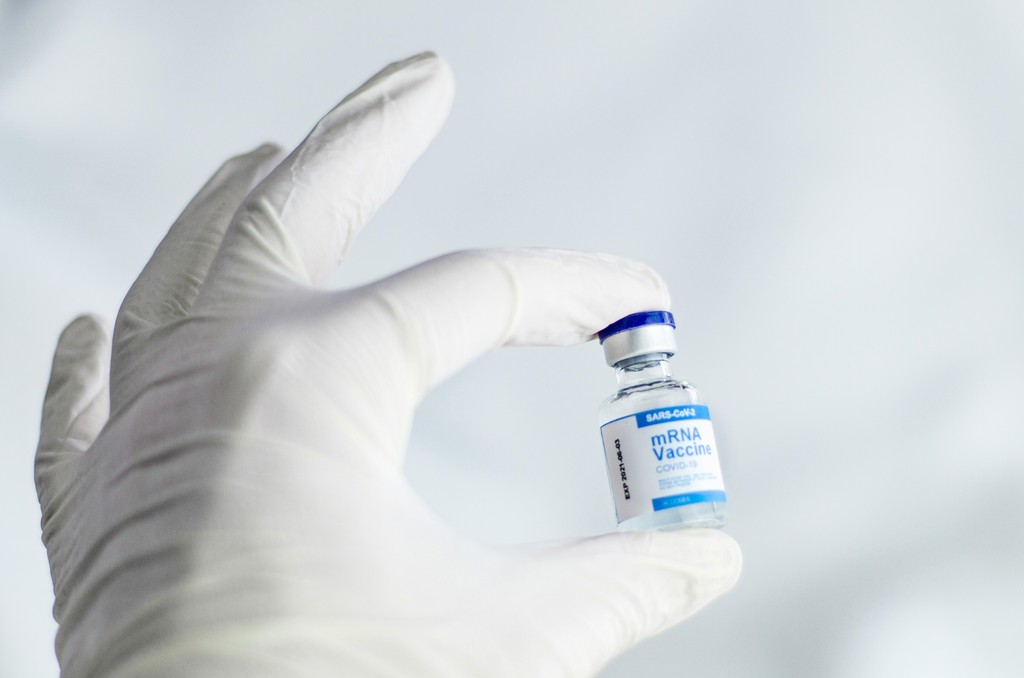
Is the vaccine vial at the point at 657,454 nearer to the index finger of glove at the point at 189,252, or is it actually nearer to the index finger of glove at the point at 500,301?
the index finger of glove at the point at 500,301

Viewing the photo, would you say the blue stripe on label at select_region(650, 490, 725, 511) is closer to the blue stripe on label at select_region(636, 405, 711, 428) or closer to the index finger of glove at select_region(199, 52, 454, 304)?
the blue stripe on label at select_region(636, 405, 711, 428)

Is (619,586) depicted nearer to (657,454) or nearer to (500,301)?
(657,454)

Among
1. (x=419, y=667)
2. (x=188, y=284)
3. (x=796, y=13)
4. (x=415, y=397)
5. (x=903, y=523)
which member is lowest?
(x=419, y=667)

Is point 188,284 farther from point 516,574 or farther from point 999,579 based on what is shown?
point 999,579

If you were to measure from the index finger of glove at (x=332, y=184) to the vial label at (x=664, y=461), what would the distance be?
44cm

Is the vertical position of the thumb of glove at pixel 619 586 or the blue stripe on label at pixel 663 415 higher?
the blue stripe on label at pixel 663 415

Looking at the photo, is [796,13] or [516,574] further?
[796,13]

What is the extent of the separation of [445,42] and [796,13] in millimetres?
655

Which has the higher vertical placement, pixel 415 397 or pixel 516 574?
pixel 415 397

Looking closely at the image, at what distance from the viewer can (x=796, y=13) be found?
1.55 meters

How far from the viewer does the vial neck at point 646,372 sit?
117 cm

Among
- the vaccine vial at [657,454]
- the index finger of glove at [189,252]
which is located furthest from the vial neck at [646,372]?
the index finger of glove at [189,252]

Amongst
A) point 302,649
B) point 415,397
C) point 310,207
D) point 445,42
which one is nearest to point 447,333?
point 415,397

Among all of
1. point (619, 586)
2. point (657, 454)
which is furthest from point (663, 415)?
point (619, 586)
